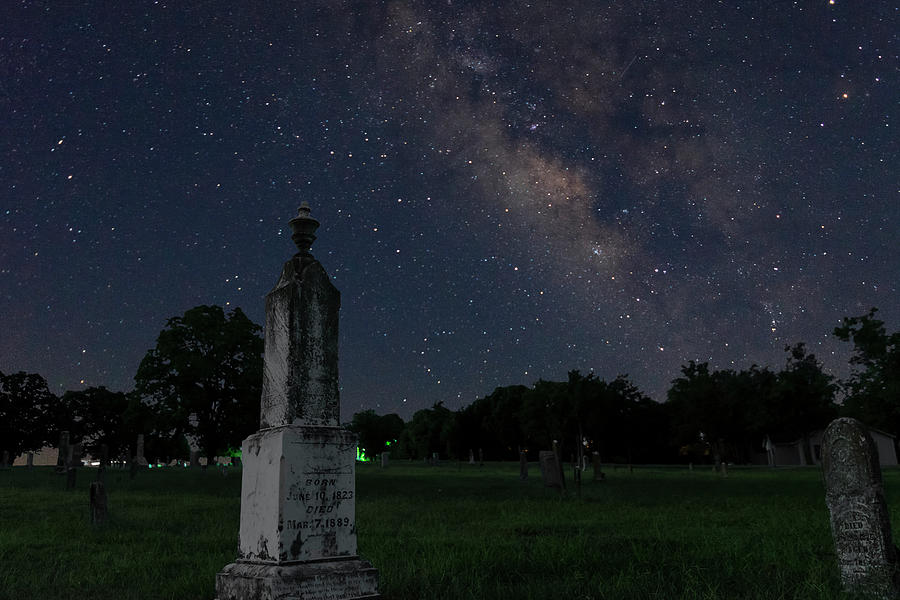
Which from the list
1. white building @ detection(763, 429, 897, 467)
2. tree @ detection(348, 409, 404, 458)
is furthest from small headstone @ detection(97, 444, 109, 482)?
tree @ detection(348, 409, 404, 458)

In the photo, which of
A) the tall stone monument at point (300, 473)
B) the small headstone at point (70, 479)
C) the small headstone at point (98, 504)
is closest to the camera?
the tall stone monument at point (300, 473)

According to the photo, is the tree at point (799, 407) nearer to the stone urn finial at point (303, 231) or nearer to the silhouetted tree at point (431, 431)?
the silhouetted tree at point (431, 431)

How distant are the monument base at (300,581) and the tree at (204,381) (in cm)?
Answer: 3113

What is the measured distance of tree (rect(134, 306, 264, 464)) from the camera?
35312 millimetres

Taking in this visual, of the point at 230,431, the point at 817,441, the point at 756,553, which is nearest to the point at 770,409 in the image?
the point at 817,441

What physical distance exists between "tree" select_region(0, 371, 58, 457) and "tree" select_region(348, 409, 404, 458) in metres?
58.2

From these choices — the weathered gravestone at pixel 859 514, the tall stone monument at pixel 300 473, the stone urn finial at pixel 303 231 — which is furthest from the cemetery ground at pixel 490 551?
the stone urn finial at pixel 303 231

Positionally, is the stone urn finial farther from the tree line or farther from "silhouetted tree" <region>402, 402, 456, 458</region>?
"silhouetted tree" <region>402, 402, 456, 458</region>

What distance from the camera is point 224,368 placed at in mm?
36656

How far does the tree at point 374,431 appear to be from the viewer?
422ft

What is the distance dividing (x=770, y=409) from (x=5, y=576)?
77602mm

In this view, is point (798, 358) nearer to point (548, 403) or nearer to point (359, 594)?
point (548, 403)

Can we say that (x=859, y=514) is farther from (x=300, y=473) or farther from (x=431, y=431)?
(x=431, y=431)

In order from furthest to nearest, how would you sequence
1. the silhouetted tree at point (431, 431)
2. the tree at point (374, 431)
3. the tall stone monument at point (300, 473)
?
the tree at point (374, 431) → the silhouetted tree at point (431, 431) → the tall stone monument at point (300, 473)
